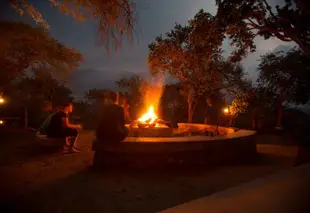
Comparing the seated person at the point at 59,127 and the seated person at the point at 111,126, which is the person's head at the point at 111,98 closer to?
the seated person at the point at 111,126

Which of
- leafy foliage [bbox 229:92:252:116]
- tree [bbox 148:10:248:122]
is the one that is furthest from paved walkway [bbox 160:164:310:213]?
leafy foliage [bbox 229:92:252:116]

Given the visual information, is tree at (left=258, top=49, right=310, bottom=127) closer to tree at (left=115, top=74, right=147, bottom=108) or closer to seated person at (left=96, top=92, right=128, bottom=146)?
tree at (left=115, top=74, right=147, bottom=108)

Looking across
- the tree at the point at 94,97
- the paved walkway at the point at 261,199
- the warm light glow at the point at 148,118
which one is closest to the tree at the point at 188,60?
the warm light glow at the point at 148,118

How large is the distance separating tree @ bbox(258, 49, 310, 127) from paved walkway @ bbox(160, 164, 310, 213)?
1537 centimetres

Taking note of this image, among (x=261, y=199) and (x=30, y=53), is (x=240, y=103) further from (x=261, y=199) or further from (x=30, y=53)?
(x=30, y=53)

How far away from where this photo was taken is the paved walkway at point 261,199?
2.08 metres

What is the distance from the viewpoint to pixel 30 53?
495 inches

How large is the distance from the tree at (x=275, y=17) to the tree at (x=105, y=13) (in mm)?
5107

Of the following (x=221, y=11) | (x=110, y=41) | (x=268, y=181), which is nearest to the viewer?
(x=268, y=181)

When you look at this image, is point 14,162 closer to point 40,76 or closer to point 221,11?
Result: point 221,11

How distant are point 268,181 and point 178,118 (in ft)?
56.0

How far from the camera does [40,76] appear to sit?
46.5 ft

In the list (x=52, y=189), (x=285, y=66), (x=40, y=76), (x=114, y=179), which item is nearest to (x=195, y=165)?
(x=114, y=179)

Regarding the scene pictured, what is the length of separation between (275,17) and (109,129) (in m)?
6.46
